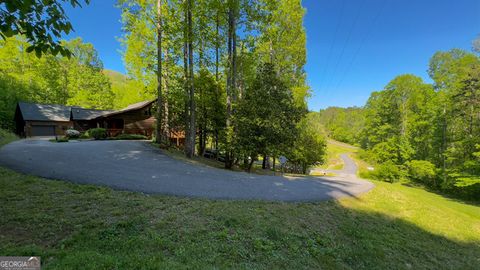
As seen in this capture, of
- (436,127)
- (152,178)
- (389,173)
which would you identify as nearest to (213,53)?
(152,178)

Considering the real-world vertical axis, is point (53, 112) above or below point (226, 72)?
below

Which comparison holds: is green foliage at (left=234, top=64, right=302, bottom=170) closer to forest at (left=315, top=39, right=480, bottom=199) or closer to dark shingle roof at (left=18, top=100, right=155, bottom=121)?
forest at (left=315, top=39, right=480, bottom=199)

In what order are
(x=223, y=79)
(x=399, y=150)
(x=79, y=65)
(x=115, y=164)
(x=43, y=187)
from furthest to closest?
(x=79, y=65)
(x=399, y=150)
(x=223, y=79)
(x=115, y=164)
(x=43, y=187)

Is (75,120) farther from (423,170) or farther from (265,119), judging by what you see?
(423,170)

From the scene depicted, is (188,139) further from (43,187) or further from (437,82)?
(437,82)

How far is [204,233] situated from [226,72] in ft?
39.1

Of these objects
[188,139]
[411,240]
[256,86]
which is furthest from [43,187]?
[256,86]

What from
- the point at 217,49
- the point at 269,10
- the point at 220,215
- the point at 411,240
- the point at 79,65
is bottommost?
the point at 411,240

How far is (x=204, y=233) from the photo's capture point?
13.2ft

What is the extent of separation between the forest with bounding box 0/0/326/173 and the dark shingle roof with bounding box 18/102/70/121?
587 cm

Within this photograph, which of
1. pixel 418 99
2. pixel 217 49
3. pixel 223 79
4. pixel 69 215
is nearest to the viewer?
pixel 69 215

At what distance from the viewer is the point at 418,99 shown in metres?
27.6

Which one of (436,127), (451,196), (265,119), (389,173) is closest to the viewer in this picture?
(265,119)

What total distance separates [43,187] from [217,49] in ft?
40.5
